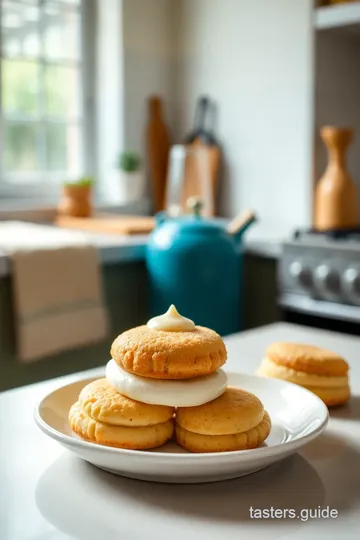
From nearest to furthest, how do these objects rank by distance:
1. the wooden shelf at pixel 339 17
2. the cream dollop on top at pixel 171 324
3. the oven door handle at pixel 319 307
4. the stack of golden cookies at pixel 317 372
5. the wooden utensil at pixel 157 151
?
the cream dollop on top at pixel 171 324
the stack of golden cookies at pixel 317 372
the oven door handle at pixel 319 307
the wooden shelf at pixel 339 17
the wooden utensil at pixel 157 151

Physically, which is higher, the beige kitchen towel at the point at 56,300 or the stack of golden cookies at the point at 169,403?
the stack of golden cookies at the point at 169,403

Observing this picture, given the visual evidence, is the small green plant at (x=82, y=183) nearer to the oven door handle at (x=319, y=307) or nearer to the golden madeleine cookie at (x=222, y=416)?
the oven door handle at (x=319, y=307)

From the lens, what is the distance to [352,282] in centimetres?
204

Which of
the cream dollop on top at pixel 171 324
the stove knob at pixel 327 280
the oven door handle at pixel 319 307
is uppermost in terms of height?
the cream dollop on top at pixel 171 324

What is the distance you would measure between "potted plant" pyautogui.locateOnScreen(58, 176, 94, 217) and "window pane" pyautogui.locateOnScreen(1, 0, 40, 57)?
0.54 meters

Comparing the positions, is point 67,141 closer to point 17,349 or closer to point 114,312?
point 114,312

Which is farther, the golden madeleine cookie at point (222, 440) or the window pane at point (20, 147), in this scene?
the window pane at point (20, 147)

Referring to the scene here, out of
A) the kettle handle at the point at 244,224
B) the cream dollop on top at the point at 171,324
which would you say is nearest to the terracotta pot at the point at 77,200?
the kettle handle at the point at 244,224

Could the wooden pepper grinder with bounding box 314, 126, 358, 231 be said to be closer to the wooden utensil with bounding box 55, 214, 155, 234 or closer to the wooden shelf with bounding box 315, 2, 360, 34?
the wooden shelf with bounding box 315, 2, 360, 34

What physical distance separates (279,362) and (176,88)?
2.37 metres

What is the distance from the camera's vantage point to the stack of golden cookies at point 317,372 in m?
0.87

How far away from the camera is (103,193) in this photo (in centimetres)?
308

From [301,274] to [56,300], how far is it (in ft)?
2.36

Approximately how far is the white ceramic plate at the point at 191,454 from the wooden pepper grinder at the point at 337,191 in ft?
5.49
